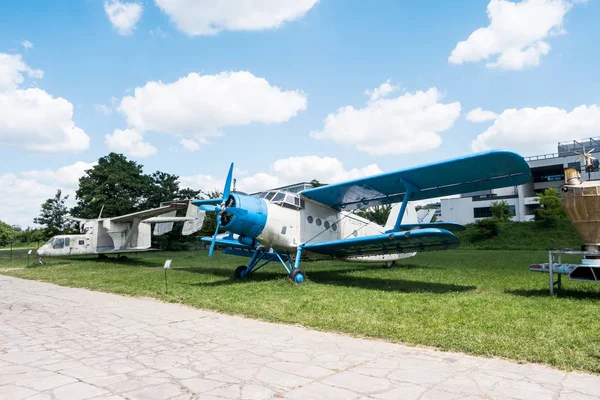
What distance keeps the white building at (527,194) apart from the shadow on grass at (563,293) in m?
43.4

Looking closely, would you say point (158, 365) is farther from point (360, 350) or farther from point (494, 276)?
point (494, 276)

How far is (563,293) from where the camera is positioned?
8.74 meters

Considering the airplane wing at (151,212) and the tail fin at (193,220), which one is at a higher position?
the airplane wing at (151,212)

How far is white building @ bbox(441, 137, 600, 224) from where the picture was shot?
51250 millimetres

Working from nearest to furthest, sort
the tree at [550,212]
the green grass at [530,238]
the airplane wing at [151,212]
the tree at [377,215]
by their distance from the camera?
the airplane wing at [151,212]
the green grass at [530,238]
the tree at [550,212]
the tree at [377,215]

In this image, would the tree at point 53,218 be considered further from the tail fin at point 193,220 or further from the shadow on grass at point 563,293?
the shadow on grass at point 563,293

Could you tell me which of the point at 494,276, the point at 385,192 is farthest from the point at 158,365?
the point at 494,276

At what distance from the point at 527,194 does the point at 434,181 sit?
5041 centimetres

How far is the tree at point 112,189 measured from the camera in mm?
37625

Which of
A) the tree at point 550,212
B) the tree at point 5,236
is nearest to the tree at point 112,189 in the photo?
the tree at point 550,212

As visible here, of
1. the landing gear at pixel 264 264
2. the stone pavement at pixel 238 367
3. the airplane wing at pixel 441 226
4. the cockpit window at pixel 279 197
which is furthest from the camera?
the cockpit window at pixel 279 197

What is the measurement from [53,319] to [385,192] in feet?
30.3

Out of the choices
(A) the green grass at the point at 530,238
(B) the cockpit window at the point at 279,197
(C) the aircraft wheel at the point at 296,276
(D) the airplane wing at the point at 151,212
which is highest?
(D) the airplane wing at the point at 151,212

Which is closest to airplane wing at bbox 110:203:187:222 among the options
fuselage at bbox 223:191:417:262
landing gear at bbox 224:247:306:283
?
landing gear at bbox 224:247:306:283
